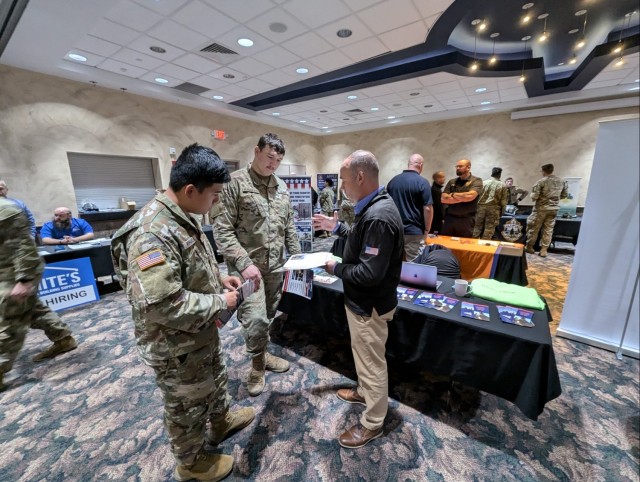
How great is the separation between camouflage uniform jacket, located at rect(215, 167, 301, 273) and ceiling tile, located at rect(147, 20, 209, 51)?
2.79 m

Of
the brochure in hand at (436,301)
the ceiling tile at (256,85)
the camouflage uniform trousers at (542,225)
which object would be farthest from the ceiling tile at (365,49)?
the camouflage uniform trousers at (542,225)

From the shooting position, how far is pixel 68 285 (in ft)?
10.9

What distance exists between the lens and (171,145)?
650 centimetres

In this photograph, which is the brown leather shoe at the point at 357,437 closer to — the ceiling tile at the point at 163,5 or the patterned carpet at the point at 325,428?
the patterned carpet at the point at 325,428

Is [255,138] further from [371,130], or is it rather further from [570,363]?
[570,363]

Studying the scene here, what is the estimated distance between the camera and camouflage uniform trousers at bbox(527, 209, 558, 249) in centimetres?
533

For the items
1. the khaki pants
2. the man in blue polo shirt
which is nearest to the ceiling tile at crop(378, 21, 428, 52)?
the khaki pants

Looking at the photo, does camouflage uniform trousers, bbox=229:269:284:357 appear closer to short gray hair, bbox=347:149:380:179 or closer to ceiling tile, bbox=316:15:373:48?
short gray hair, bbox=347:149:380:179

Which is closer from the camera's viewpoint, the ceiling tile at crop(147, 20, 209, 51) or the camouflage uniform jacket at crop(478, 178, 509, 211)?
the ceiling tile at crop(147, 20, 209, 51)

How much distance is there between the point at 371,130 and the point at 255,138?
13.2ft

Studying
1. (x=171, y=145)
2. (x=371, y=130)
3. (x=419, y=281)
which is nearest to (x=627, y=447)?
(x=419, y=281)

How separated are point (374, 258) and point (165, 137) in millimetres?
6810

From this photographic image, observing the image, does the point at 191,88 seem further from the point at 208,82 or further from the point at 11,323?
the point at 11,323

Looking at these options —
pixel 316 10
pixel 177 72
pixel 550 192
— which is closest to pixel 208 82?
pixel 177 72
